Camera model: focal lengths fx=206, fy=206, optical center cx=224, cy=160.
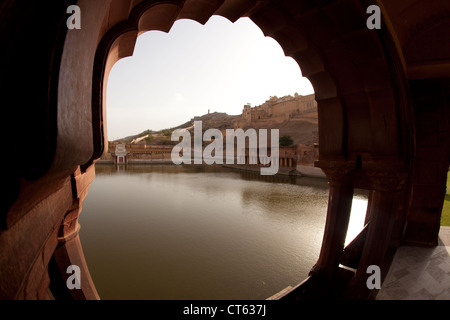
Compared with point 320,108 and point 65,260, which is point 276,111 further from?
point 65,260

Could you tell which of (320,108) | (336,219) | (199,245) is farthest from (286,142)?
(336,219)

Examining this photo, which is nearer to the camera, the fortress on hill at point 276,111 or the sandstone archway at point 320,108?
the sandstone archway at point 320,108

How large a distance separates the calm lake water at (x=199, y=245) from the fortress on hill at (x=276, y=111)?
41334 millimetres

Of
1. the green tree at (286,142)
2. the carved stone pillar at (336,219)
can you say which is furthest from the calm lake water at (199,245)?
the green tree at (286,142)

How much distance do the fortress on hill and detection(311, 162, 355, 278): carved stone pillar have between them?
5032 cm

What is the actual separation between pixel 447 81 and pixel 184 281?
7.28 metres

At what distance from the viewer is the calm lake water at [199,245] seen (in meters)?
5.66

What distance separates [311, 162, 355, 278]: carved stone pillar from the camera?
3131mm

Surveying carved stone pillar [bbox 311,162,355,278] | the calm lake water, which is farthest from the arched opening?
carved stone pillar [bbox 311,162,355,278]

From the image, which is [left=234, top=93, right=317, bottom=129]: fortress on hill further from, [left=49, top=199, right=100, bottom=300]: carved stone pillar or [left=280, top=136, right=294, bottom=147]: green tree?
[left=49, top=199, right=100, bottom=300]: carved stone pillar

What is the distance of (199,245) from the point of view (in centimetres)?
805

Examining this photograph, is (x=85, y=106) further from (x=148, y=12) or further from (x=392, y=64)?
(x=392, y=64)

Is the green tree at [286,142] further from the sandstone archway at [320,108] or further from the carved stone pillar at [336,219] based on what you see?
the carved stone pillar at [336,219]
